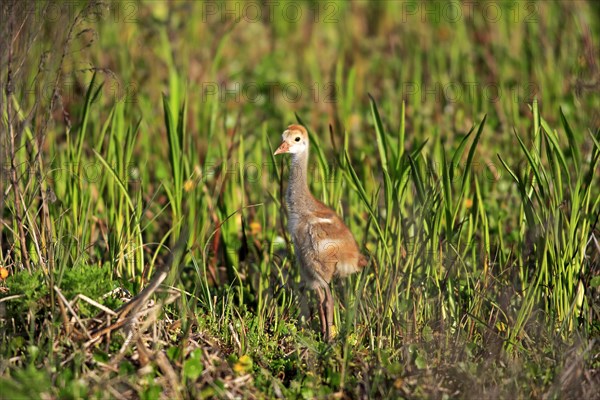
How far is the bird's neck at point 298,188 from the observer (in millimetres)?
4219

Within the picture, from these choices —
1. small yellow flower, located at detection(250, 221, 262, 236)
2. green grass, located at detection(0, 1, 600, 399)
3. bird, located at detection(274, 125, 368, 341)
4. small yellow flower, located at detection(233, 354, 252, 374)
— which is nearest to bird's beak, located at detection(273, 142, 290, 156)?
bird, located at detection(274, 125, 368, 341)

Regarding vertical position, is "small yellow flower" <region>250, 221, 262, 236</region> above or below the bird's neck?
below

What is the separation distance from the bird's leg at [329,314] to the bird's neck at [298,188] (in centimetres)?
42

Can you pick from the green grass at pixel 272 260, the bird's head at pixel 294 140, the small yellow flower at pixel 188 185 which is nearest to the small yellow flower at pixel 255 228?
the green grass at pixel 272 260

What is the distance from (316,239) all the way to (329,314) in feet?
1.19

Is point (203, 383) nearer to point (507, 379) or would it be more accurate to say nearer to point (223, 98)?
point (507, 379)

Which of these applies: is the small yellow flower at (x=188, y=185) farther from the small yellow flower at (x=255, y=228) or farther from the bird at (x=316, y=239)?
the bird at (x=316, y=239)

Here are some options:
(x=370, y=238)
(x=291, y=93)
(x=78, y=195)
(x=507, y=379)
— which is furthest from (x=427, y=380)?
(x=291, y=93)

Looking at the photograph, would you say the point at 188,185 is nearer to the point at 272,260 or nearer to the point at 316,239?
the point at 272,260

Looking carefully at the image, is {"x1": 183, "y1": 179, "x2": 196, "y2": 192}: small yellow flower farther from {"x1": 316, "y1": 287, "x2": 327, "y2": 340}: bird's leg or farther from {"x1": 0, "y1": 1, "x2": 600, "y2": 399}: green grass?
{"x1": 316, "y1": 287, "x2": 327, "y2": 340}: bird's leg

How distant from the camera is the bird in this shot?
4.07 m

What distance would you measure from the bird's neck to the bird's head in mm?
32

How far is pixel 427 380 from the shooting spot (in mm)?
3529

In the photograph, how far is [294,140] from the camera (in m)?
4.26
